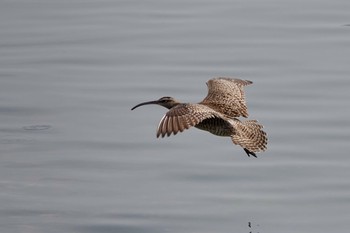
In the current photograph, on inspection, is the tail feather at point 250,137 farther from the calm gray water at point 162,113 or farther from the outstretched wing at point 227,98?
the calm gray water at point 162,113

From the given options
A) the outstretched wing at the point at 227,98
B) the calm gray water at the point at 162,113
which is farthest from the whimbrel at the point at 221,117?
the calm gray water at the point at 162,113

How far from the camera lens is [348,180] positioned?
1498 centimetres

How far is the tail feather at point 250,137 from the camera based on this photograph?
13922 millimetres

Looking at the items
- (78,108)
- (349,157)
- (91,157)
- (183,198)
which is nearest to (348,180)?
(349,157)

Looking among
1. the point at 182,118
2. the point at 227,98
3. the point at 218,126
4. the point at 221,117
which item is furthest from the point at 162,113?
the point at 182,118

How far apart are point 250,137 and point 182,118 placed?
2.94 ft

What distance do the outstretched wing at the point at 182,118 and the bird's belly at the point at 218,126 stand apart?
12cm

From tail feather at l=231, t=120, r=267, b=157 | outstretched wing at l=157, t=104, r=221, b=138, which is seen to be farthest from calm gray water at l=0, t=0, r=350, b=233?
outstretched wing at l=157, t=104, r=221, b=138

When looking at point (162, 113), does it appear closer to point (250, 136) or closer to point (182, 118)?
point (250, 136)

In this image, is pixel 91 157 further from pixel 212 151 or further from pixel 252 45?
pixel 252 45

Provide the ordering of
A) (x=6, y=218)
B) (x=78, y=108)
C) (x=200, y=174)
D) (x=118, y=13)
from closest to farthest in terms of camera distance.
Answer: (x=6, y=218) → (x=200, y=174) → (x=78, y=108) → (x=118, y=13)

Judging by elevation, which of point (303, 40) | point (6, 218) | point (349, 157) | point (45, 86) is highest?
point (303, 40)

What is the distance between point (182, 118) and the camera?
44.1 ft

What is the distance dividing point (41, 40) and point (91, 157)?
234 inches
